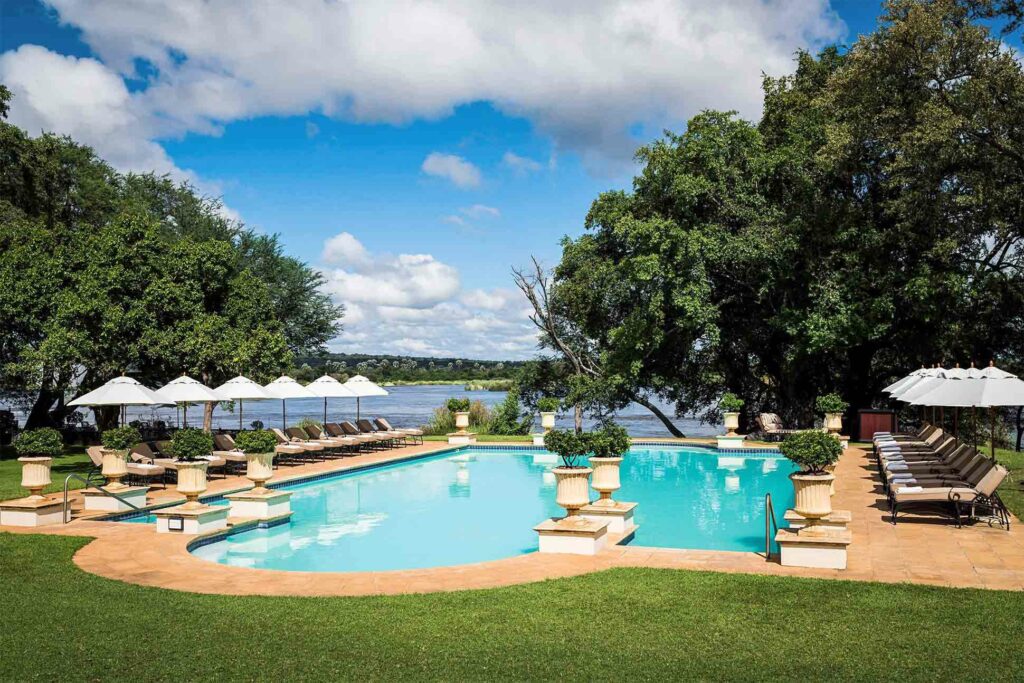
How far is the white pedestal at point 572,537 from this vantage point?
898cm

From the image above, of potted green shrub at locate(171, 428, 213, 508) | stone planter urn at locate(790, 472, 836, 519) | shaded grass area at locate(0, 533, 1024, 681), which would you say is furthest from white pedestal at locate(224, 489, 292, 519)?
stone planter urn at locate(790, 472, 836, 519)

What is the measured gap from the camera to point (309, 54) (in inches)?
722

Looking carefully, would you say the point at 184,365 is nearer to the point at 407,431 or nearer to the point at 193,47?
the point at 407,431

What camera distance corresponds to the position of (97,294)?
20.1 m

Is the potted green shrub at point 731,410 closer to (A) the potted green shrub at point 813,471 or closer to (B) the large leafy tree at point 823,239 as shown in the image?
(B) the large leafy tree at point 823,239

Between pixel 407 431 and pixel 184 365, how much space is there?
6.71 m

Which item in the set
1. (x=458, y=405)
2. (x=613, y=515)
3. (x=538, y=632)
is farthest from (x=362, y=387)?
(x=538, y=632)

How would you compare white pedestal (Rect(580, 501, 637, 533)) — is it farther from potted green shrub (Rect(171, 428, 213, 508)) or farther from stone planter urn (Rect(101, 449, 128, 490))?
stone planter urn (Rect(101, 449, 128, 490))

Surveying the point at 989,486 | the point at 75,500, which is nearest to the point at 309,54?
the point at 75,500

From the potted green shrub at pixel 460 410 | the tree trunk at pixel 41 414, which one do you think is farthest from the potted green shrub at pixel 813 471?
the tree trunk at pixel 41 414

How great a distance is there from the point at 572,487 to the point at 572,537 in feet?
2.15

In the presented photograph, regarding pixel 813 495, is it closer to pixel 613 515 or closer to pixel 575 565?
pixel 575 565

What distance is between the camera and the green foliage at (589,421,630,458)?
1040 cm

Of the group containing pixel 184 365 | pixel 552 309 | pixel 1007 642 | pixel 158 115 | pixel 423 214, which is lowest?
pixel 1007 642
